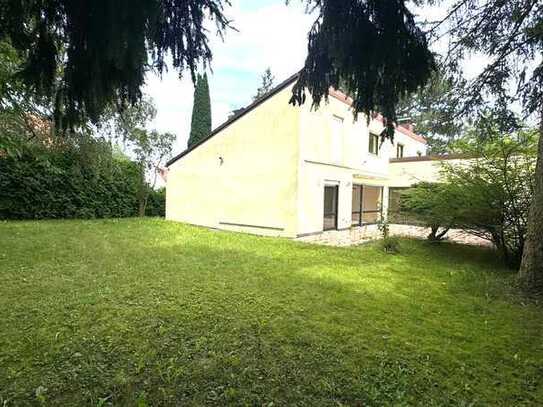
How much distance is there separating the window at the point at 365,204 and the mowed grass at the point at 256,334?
990 cm

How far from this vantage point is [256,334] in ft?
11.9

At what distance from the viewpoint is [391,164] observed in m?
19.0

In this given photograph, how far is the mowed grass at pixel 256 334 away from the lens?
8.64 feet

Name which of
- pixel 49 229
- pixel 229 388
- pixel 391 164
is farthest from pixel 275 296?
pixel 391 164

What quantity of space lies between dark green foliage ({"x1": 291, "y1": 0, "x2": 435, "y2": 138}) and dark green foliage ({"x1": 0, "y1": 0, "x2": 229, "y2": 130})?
1.01m

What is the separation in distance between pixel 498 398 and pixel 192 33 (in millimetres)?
4270

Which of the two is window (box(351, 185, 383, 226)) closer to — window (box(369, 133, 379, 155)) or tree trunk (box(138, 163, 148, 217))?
window (box(369, 133, 379, 155))

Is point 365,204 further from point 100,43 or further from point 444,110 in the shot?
point 100,43

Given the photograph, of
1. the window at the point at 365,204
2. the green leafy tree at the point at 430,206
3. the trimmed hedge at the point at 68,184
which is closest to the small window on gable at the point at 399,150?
the window at the point at 365,204

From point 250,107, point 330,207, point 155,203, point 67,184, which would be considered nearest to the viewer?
point 250,107

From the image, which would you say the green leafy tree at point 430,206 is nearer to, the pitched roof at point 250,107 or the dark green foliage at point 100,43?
the pitched roof at point 250,107

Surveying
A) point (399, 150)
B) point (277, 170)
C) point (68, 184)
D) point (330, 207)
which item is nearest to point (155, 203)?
point (68, 184)

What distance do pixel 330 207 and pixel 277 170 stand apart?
11.5 ft

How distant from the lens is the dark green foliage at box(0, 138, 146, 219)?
37.0 feet
